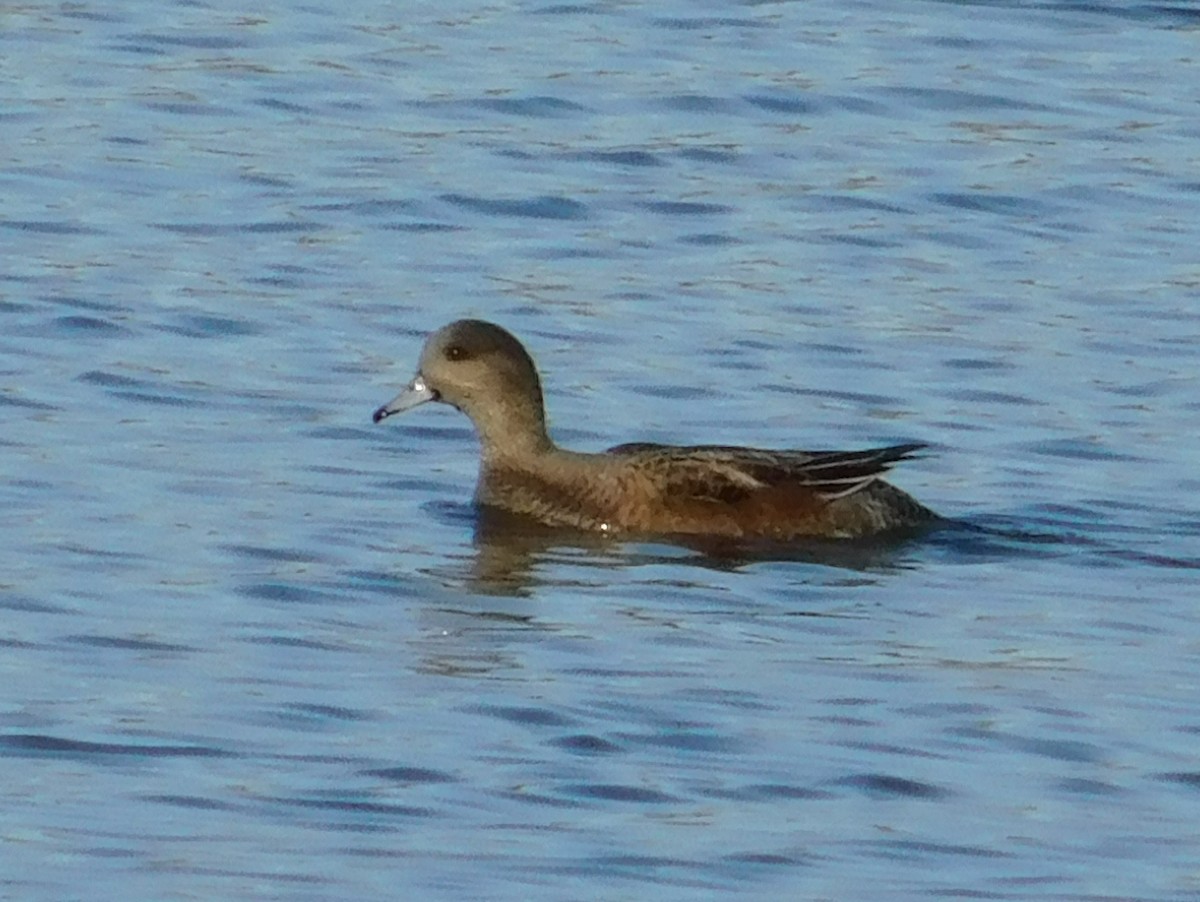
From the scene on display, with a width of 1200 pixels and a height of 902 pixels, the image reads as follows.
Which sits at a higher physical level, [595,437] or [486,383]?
[486,383]

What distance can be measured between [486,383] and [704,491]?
110cm

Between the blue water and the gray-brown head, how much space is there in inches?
11.9

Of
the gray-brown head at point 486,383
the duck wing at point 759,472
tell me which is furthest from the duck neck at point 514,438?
the duck wing at point 759,472

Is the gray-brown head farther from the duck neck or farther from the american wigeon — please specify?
the american wigeon

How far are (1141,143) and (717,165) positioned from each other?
228 centimetres

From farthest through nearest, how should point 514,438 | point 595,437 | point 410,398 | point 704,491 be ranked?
point 595,437 < point 514,438 < point 410,398 < point 704,491

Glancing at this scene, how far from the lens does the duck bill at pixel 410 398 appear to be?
12609 mm

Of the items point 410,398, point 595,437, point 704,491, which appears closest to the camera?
point 704,491

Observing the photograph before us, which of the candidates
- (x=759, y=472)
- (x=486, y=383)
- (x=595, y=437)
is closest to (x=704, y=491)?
(x=759, y=472)

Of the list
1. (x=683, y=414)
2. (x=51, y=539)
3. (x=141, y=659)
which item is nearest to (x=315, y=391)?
(x=683, y=414)

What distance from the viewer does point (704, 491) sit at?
12320 millimetres

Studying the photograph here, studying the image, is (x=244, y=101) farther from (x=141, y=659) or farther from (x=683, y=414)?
(x=141, y=659)

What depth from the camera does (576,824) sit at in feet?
27.6

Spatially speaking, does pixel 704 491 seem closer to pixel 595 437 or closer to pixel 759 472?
pixel 759 472
